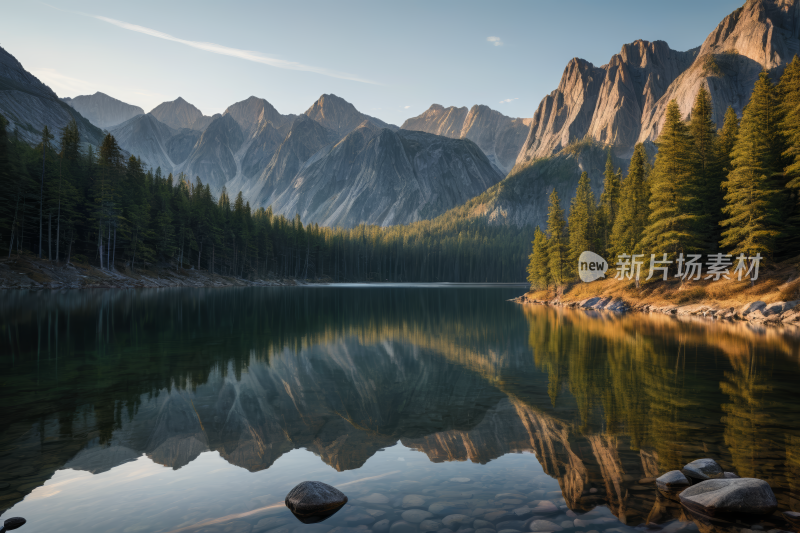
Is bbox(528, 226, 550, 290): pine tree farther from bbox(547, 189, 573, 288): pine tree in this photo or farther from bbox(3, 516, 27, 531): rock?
bbox(3, 516, 27, 531): rock

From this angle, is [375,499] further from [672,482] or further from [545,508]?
[672,482]

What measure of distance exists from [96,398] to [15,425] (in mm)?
2436

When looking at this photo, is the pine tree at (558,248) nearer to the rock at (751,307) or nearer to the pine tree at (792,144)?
the pine tree at (792,144)

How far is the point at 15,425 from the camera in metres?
9.75

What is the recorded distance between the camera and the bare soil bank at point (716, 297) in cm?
3469

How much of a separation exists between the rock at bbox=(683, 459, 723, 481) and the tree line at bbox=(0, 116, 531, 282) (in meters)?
71.8

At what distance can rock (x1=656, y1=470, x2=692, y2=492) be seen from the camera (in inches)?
288

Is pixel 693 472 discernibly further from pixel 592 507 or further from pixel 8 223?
Answer: pixel 8 223

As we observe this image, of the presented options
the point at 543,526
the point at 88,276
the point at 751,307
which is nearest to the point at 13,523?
the point at 543,526

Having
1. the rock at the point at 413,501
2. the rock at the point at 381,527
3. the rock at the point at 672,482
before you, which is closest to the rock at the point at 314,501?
the rock at the point at 381,527

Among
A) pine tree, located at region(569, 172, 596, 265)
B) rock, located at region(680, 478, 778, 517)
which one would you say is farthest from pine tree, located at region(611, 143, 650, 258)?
rock, located at region(680, 478, 778, 517)

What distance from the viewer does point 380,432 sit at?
10.8 meters

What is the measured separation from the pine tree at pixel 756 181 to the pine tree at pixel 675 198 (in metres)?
3.36

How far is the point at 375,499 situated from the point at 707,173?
56.1m
